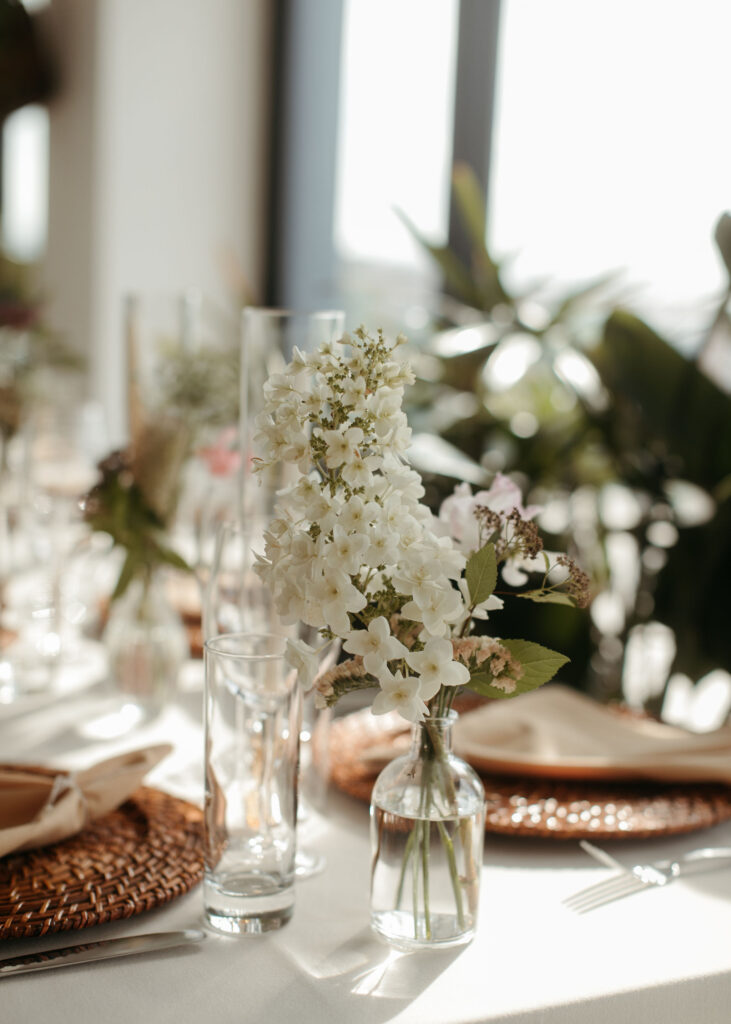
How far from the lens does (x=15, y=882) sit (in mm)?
747

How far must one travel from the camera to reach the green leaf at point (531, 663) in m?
0.67

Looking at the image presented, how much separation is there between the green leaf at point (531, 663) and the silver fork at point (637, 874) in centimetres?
20

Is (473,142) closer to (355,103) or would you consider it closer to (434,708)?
(355,103)

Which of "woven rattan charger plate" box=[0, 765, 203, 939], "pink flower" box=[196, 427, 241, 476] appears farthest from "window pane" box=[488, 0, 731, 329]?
"woven rattan charger plate" box=[0, 765, 203, 939]

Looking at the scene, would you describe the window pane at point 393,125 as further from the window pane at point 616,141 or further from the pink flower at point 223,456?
the pink flower at point 223,456

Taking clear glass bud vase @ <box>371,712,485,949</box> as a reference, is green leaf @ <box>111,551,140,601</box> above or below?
above

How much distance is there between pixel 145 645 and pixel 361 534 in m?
0.64

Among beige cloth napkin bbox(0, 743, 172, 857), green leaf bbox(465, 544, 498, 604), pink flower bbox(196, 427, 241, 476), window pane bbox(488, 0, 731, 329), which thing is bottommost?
beige cloth napkin bbox(0, 743, 172, 857)

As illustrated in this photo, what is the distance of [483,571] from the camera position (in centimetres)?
67

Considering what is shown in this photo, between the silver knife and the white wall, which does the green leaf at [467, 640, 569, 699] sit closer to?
the silver knife

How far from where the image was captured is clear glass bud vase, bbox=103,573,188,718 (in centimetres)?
119

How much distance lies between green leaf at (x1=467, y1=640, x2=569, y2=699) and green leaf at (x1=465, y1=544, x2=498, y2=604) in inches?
1.4

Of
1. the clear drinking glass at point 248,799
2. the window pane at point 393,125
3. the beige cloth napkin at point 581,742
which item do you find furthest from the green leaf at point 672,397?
the window pane at point 393,125

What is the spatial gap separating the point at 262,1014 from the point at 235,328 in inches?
84.5
